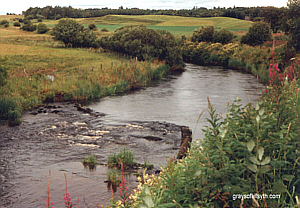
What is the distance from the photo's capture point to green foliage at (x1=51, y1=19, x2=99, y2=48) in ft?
147

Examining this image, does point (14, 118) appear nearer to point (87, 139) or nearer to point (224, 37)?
point (87, 139)

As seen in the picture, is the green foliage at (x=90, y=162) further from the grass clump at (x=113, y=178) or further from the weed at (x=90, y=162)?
the grass clump at (x=113, y=178)

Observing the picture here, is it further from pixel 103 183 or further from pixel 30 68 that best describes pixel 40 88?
pixel 103 183

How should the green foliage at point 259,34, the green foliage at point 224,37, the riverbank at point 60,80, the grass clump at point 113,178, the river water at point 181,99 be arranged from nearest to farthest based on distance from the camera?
the grass clump at point 113,178 < the river water at point 181,99 < the riverbank at point 60,80 < the green foliage at point 259,34 < the green foliage at point 224,37

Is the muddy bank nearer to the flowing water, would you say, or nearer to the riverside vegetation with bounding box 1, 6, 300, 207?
the flowing water

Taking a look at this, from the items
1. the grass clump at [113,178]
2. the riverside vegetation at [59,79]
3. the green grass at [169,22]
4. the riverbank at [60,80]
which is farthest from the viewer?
the green grass at [169,22]

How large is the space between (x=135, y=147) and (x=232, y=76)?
2140 centimetres

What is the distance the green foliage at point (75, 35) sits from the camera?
44.8m

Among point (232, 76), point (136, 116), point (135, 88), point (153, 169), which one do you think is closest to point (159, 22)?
point (232, 76)

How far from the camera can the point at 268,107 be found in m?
5.89

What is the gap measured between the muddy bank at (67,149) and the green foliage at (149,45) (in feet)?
56.7

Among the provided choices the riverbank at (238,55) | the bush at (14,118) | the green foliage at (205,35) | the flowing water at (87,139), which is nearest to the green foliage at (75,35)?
the riverbank at (238,55)

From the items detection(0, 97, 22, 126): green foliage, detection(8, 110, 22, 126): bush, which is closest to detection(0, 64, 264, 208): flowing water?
Result: detection(8, 110, 22, 126): bush

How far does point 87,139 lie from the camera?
13266mm
